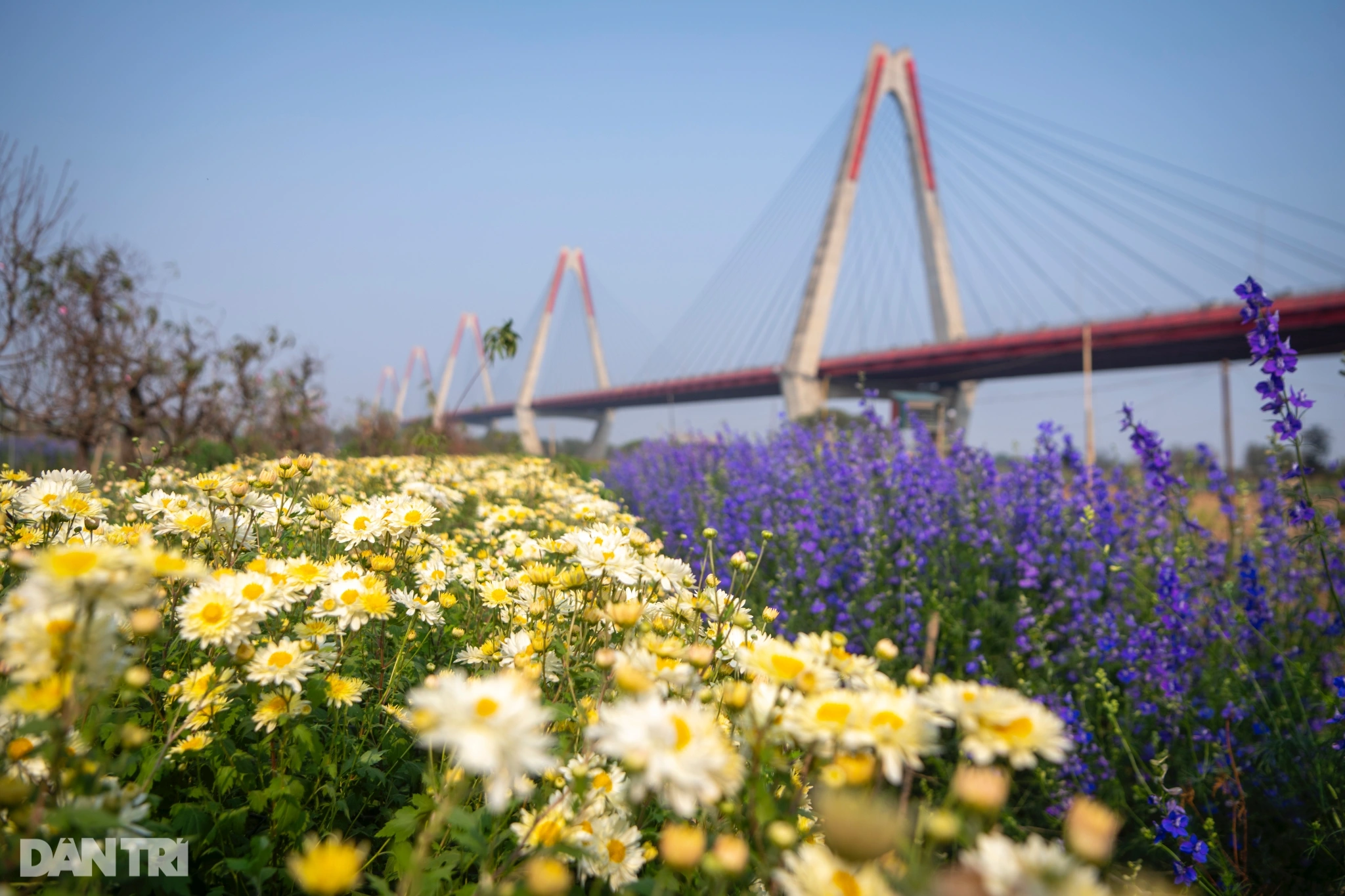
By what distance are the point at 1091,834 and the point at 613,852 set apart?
0.55 metres

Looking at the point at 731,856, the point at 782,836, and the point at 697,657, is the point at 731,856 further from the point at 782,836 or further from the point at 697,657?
the point at 697,657

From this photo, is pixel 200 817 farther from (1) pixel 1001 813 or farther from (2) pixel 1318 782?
(2) pixel 1318 782

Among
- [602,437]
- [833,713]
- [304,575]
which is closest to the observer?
[833,713]

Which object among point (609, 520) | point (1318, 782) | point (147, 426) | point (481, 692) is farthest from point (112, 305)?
point (1318, 782)

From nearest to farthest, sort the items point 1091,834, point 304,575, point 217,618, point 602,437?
point 1091,834, point 217,618, point 304,575, point 602,437

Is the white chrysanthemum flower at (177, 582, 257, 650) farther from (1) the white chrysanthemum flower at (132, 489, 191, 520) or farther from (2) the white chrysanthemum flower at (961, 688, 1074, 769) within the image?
(2) the white chrysanthemum flower at (961, 688, 1074, 769)

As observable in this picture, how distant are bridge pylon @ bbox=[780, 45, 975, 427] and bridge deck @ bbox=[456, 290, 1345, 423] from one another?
126 cm

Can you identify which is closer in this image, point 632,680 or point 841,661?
point 632,680

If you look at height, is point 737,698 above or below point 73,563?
below

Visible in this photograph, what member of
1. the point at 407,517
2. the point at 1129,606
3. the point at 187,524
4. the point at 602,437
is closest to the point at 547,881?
the point at 407,517

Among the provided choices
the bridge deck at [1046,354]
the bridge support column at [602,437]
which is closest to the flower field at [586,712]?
the bridge deck at [1046,354]

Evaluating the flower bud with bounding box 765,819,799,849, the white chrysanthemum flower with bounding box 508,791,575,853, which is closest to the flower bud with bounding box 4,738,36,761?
the white chrysanthemum flower with bounding box 508,791,575,853

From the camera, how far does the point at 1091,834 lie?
1.51 ft

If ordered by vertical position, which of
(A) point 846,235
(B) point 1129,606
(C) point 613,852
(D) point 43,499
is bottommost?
(B) point 1129,606
